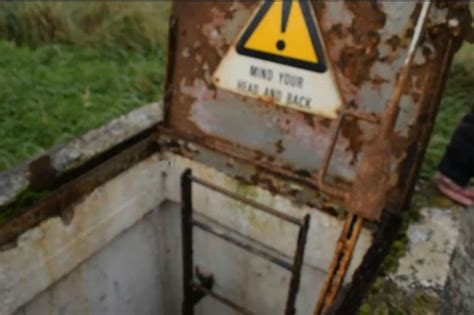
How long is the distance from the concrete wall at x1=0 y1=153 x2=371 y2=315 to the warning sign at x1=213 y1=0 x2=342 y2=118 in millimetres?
459

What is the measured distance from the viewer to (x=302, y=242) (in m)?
2.23

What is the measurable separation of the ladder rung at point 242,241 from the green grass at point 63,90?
1060 mm

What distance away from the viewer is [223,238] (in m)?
2.55

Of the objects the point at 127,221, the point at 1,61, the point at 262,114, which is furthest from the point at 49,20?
the point at 262,114

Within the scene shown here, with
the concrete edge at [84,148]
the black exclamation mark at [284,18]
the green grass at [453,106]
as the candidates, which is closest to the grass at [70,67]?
the concrete edge at [84,148]

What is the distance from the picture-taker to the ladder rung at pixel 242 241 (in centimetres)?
242

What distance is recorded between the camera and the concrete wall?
231cm

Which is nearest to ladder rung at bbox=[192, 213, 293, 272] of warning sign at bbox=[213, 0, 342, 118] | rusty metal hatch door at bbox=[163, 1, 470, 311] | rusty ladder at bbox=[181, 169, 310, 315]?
rusty ladder at bbox=[181, 169, 310, 315]

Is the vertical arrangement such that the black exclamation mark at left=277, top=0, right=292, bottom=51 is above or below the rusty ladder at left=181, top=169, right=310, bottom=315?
above

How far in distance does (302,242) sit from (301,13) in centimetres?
88

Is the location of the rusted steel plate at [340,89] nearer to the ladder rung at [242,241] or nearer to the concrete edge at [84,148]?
the concrete edge at [84,148]

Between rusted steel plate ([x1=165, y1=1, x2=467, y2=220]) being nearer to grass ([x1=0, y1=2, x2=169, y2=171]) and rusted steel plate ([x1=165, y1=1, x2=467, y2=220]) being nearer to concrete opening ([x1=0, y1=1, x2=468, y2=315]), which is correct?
concrete opening ([x1=0, y1=1, x2=468, y2=315])

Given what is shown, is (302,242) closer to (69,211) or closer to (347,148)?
(347,148)

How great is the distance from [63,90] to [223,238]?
1.82 m
